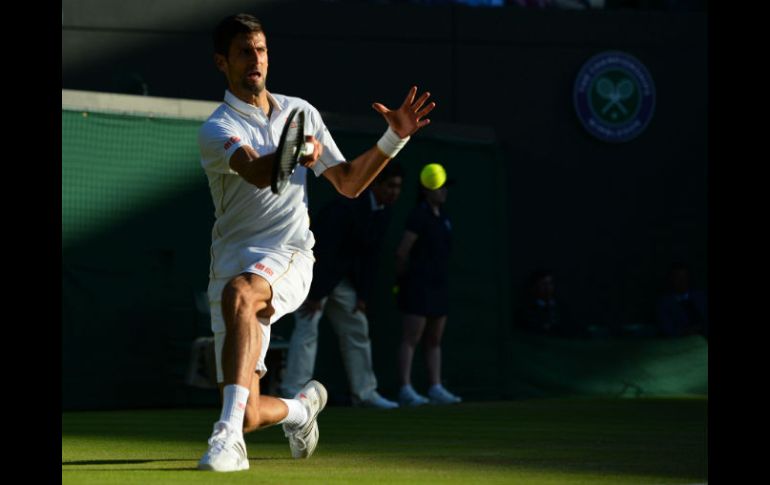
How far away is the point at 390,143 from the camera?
7.27 m

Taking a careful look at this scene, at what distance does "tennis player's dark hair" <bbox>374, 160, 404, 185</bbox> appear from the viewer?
41.8 ft

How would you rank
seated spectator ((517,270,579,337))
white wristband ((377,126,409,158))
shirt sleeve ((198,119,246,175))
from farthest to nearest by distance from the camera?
seated spectator ((517,270,579,337))
white wristband ((377,126,409,158))
shirt sleeve ((198,119,246,175))

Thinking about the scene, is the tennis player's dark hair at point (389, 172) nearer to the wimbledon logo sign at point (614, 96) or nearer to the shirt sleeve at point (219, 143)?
the wimbledon logo sign at point (614, 96)

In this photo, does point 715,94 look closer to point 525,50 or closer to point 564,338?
point 525,50

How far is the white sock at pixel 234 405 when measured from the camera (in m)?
6.67

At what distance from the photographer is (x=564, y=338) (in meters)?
15.5

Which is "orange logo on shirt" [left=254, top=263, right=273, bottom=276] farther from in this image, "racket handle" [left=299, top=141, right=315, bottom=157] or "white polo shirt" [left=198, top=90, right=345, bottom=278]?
"racket handle" [left=299, top=141, right=315, bottom=157]

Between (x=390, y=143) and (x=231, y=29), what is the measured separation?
3.03 feet

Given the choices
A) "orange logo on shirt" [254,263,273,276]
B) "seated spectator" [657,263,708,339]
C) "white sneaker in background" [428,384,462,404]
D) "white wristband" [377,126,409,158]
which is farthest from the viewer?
"seated spectator" [657,263,708,339]

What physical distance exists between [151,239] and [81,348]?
1.11 m

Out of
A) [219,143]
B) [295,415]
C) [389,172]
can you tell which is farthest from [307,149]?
[389,172]

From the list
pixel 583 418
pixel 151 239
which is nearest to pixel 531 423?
pixel 583 418

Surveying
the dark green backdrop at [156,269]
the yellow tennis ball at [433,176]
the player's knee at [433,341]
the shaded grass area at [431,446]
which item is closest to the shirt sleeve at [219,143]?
the shaded grass area at [431,446]

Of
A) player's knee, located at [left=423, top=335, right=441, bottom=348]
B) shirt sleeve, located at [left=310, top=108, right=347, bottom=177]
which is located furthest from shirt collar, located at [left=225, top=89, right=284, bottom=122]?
player's knee, located at [left=423, top=335, right=441, bottom=348]
